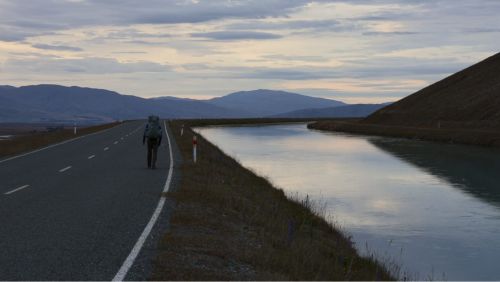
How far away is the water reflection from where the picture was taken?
23734mm

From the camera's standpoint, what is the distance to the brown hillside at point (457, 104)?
7156 centimetres

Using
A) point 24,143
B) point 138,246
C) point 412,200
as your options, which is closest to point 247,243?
point 138,246

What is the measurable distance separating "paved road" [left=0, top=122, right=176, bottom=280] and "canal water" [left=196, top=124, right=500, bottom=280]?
17.3 ft

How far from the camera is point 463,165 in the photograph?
108ft

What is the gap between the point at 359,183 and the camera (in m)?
25.1

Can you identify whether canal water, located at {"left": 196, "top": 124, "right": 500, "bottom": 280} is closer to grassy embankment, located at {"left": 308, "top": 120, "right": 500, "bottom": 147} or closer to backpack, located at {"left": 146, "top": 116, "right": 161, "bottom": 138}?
backpack, located at {"left": 146, "top": 116, "right": 161, "bottom": 138}

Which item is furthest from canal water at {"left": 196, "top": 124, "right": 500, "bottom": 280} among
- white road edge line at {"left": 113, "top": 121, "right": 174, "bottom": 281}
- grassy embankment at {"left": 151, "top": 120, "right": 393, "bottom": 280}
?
white road edge line at {"left": 113, "top": 121, "right": 174, "bottom": 281}

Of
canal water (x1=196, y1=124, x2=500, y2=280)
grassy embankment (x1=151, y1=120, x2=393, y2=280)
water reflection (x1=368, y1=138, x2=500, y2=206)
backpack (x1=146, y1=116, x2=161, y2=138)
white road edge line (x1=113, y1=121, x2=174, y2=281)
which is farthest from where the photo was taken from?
water reflection (x1=368, y1=138, x2=500, y2=206)

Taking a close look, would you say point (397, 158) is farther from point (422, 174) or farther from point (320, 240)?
point (320, 240)

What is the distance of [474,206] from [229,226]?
446 inches

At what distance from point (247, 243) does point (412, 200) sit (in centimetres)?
1226

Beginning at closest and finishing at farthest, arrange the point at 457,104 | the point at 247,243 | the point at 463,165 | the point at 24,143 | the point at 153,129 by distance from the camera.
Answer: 1. the point at 247,243
2. the point at 153,129
3. the point at 463,165
4. the point at 24,143
5. the point at 457,104

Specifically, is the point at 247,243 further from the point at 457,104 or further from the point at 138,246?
the point at 457,104

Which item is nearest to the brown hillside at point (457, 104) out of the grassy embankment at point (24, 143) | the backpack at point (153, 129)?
the grassy embankment at point (24, 143)
